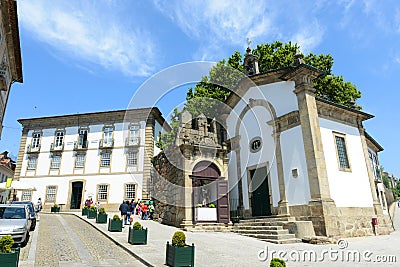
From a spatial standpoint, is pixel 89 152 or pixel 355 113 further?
pixel 89 152

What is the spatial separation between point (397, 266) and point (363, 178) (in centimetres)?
909

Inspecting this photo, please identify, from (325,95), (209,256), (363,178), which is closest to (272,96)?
(363,178)

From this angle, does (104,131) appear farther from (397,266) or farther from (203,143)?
(397,266)

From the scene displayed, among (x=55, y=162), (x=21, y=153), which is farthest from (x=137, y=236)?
(x=21, y=153)

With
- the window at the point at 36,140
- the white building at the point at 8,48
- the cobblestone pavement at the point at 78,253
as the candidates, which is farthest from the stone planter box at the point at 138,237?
the window at the point at 36,140

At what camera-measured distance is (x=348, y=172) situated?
13.4 meters

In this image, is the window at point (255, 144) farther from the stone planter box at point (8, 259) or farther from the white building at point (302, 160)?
the stone planter box at point (8, 259)

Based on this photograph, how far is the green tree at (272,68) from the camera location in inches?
803

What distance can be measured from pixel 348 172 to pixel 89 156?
85.0ft

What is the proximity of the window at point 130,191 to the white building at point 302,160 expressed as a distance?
1452 centimetres

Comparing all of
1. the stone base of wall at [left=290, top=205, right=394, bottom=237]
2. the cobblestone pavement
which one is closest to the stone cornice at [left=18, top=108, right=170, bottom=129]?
the stone base of wall at [left=290, top=205, right=394, bottom=237]

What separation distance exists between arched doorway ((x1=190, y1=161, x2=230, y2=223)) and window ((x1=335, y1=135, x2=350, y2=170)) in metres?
6.12

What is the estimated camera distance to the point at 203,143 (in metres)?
15.2

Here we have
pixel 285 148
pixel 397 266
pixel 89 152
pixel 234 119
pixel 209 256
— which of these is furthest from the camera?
pixel 89 152
